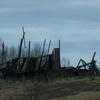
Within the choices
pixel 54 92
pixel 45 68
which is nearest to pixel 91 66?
pixel 45 68

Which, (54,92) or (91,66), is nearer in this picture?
(54,92)

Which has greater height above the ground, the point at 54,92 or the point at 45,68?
the point at 45,68

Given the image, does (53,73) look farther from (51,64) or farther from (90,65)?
(90,65)

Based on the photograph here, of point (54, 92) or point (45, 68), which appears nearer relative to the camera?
point (54, 92)

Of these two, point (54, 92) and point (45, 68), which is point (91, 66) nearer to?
point (45, 68)

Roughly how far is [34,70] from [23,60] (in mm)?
3245

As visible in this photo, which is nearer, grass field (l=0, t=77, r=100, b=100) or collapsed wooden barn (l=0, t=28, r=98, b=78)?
grass field (l=0, t=77, r=100, b=100)

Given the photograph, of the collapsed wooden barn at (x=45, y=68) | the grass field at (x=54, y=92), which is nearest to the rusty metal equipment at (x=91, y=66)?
the collapsed wooden barn at (x=45, y=68)

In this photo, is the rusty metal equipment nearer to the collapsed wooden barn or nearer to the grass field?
the collapsed wooden barn

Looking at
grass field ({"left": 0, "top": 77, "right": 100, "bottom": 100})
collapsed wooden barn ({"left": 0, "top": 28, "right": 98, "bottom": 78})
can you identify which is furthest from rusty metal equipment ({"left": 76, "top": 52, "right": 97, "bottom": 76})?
grass field ({"left": 0, "top": 77, "right": 100, "bottom": 100})

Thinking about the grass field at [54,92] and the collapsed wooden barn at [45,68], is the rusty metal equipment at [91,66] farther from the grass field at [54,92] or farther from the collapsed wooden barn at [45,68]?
the grass field at [54,92]

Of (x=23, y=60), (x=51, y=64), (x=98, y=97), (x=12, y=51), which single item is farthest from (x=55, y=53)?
(x=12, y=51)

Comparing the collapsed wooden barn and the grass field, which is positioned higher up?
the collapsed wooden barn

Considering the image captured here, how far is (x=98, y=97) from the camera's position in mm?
21750
